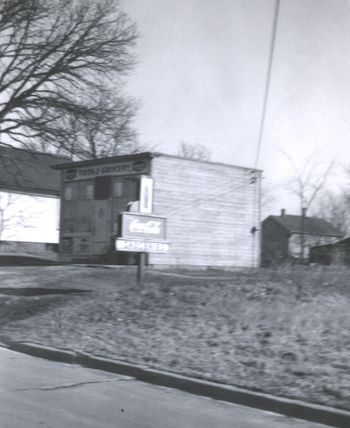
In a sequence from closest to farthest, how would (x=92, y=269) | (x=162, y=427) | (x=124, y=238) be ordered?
(x=162, y=427) → (x=124, y=238) → (x=92, y=269)

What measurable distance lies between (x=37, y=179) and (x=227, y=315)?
34.1 metres

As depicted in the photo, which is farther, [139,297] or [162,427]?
[139,297]

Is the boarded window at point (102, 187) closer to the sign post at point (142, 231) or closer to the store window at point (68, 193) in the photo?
the store window at point (68, 193)

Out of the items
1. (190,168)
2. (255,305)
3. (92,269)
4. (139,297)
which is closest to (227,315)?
(255,305)

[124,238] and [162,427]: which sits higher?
[124,238]

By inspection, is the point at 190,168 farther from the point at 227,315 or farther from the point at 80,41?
the point at 227,315

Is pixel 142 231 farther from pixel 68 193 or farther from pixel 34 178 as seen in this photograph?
pixel 34 178

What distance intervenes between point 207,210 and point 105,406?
18.4 m

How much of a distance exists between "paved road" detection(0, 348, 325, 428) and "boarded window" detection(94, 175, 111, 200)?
16.0m

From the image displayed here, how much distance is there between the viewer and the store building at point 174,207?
23156 mm

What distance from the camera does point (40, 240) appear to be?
1640 inches

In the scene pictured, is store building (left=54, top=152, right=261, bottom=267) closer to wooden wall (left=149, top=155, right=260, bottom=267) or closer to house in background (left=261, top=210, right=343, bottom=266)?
wooden wall (left=149, top=155, right=260, bottom=267)

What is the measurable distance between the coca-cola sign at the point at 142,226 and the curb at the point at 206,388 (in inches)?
174

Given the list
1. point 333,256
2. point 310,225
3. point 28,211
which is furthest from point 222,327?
point 310,225
